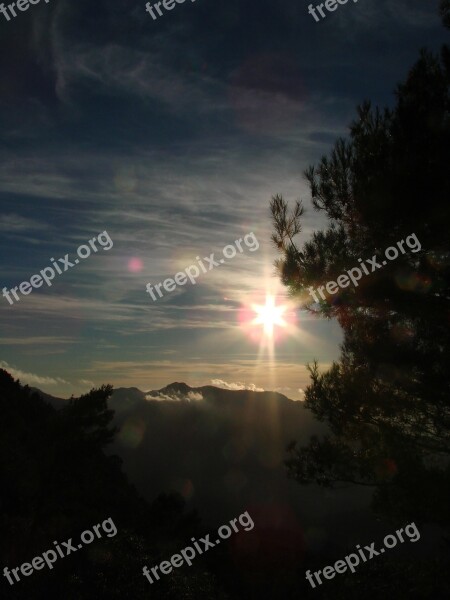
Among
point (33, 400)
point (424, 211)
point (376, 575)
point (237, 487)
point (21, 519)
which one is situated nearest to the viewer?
point (424, 211)

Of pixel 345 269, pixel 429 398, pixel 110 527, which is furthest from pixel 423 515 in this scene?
pixel 110 527

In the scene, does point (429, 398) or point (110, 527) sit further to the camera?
point (110, 527)

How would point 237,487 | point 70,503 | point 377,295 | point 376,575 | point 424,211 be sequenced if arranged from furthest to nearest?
1. point 237,487
2. point 70,503
3. point 376,575
4. point 377,295
5. point 424,211

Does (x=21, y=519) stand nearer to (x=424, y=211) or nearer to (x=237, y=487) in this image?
(x=424, y=211)

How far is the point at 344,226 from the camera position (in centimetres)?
865

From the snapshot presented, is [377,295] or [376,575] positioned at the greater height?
[377,295]

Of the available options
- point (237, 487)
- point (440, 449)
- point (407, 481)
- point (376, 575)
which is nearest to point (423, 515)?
point (407, 481)

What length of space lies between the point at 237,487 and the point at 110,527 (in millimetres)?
181286

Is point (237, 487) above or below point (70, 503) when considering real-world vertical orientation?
above

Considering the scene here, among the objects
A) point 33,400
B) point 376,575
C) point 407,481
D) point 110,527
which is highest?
point 33,400

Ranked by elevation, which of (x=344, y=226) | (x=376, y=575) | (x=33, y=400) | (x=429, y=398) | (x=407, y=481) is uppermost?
(x=33, y=400)

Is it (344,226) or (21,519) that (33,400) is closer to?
(21,519)

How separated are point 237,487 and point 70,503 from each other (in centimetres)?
17929

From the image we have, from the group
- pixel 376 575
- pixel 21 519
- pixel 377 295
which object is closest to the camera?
pixel 377 295
